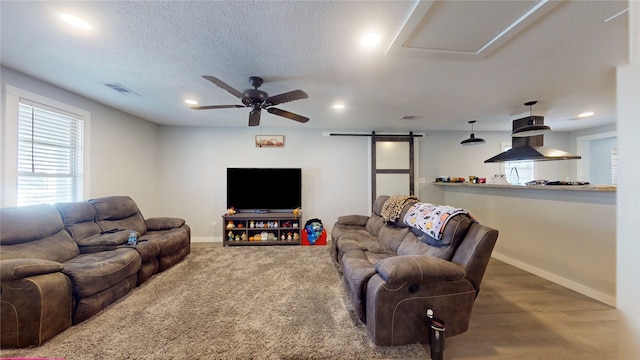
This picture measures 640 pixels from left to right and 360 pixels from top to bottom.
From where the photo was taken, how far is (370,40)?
1.81m

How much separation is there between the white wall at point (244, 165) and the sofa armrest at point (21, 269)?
3006 mm

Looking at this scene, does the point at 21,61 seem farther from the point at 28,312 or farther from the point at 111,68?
the point at 28,312

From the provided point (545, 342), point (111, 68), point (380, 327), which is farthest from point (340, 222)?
point (111, 68)

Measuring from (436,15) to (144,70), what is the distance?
2.72 meters

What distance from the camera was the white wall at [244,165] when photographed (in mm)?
4711

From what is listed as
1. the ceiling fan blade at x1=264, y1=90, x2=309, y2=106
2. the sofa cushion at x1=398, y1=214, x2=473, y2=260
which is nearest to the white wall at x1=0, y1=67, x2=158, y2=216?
the ceiling fan blade at x1=264, y1=90, x2=309, y2=106

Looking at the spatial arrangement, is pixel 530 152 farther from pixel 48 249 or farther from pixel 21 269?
pixel 48 249

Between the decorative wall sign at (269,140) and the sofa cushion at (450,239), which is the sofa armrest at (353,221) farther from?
the decorative wall sign at (269,140)

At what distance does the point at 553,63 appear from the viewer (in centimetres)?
217

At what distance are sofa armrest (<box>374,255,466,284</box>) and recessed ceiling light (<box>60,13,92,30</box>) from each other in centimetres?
284

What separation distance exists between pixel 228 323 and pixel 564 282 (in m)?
3.87

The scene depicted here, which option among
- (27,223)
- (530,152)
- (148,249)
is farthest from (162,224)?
(530,152)

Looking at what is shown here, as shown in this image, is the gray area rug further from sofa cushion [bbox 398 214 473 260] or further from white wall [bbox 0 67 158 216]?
white wall [bbox 0 67 158 216]

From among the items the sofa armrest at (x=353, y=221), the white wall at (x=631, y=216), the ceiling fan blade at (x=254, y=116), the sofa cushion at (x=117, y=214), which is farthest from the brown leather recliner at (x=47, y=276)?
the white wall at (x=631, y=216)
